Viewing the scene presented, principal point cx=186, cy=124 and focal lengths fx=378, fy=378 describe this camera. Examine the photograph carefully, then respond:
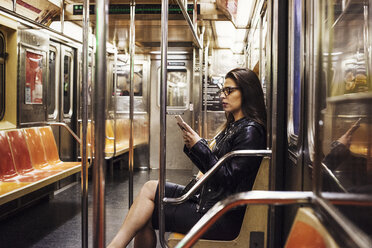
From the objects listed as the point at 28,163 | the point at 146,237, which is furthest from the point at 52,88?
the point at 146,237

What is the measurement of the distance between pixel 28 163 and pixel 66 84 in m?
1.90

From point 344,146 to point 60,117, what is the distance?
16.1 ft

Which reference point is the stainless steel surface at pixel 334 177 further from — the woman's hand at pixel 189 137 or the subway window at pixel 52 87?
the subway window at pixel 52 87

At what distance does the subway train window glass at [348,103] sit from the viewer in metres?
0.96

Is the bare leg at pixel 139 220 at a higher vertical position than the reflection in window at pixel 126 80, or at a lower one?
lower

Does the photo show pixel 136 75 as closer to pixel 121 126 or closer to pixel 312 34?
pixel 121 126

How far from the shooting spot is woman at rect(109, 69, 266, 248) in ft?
6.53

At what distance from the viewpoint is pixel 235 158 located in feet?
6.83

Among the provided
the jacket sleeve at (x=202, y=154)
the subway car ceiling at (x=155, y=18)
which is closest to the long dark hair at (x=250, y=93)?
the jacket sleeve at (x=202, y=154)

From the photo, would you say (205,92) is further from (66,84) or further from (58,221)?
(58,221)

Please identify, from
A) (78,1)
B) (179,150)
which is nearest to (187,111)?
(179,150)

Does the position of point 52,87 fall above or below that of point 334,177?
above

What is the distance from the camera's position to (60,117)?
5.49 meters

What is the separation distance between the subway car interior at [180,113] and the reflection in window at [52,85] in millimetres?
19
